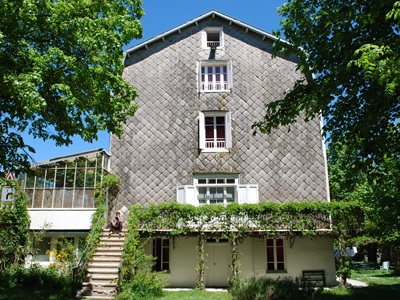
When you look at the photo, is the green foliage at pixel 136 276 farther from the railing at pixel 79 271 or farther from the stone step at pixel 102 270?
the railing at pixel 79 271

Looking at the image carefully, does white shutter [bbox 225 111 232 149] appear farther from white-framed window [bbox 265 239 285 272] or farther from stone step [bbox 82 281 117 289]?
stone step [bbox 82 281 117 289]

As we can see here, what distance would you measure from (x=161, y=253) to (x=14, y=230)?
6856mm

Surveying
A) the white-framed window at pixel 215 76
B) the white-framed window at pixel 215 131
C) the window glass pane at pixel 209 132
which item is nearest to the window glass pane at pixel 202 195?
the white-framed window at pixel 215 131

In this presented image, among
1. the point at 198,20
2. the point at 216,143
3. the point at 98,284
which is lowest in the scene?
the point at 98,284

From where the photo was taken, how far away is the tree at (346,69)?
9109 mm

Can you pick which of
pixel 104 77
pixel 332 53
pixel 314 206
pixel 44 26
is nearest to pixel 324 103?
pixel 332 53

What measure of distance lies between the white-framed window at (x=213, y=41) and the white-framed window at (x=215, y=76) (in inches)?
40.7

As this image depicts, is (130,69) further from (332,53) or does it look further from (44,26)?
(332,53)

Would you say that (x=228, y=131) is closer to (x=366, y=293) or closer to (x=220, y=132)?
(x=220, y=132)

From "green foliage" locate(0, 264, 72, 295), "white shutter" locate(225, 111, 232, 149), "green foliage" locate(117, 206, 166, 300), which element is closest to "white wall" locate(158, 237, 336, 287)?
"green foliage" locate(117, 206, 166, 300)

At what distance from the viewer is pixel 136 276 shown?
15062 millimetres

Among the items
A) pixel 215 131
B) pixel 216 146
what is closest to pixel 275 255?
pixel 216 146

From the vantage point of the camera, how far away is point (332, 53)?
990 centimetres

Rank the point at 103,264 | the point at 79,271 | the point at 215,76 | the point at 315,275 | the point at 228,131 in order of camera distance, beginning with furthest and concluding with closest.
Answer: the point at 215,76, the point at 228,131, the point at 315,275, the point at 103,264, the point at 79,271
